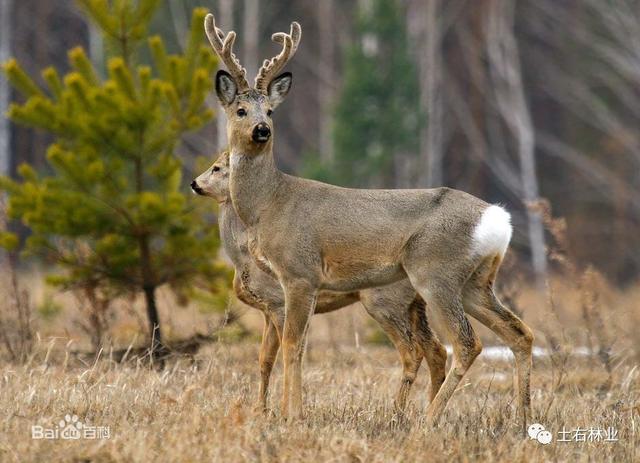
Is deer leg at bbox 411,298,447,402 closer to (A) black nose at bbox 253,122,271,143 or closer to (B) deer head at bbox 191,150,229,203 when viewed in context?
(B) deer head at bbox 191,150,229,203

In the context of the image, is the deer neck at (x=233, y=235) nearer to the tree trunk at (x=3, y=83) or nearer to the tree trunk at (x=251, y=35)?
the tree trunk at (x=251, y=35)

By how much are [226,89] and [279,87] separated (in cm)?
46

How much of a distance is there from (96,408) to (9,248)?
12.2 ft

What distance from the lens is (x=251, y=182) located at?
7.77m

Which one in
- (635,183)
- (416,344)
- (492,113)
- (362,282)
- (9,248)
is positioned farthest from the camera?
(492,113)

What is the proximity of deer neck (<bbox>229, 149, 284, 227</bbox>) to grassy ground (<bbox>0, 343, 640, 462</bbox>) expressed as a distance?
133cm

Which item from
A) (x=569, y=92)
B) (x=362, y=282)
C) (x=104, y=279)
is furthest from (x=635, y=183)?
(x=362, y=282)

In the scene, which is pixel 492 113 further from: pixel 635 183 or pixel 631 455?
pixel 631 455

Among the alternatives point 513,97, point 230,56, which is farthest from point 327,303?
point 513,97

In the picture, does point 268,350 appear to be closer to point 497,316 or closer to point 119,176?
point 497,316

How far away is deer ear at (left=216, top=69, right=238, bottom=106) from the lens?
766 centimetres

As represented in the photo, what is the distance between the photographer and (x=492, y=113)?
30203mm

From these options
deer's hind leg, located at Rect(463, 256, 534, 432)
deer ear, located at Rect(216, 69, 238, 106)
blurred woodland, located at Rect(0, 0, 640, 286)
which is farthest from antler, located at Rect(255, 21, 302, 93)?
blurred woodland, located at Rect(0, 0, 640, 286)

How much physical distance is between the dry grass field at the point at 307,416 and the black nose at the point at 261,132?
181cm
